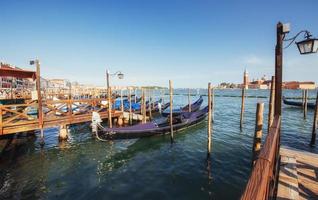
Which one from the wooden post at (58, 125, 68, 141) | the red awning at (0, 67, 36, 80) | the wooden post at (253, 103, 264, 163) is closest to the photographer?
the wooden post at (253, 103, 264, 163)

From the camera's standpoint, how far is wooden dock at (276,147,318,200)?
3008 mm

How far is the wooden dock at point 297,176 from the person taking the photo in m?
3.01

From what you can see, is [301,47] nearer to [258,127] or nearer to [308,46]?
[308,46]

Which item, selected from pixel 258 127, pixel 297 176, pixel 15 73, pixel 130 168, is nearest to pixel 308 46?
pixel 258 127

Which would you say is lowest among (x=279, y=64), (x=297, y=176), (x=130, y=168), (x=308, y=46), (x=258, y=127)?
(x=130, y=168)

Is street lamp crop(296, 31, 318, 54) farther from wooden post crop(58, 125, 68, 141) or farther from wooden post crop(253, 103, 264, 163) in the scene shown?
wooden post crop(58, 125, 68, 141)

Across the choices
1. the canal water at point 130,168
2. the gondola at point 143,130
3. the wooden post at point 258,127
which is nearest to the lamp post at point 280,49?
the wooden post at point 258,127

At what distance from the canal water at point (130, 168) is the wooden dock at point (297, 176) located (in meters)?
2.00

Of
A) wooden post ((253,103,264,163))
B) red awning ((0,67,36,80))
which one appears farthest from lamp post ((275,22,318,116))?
red awning ((0,67,36,80))

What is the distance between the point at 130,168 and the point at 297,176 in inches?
221

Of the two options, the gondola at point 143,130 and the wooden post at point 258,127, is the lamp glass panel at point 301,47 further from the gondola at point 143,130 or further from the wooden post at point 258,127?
the gondola at point 143,130

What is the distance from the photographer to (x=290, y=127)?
45.7 ft

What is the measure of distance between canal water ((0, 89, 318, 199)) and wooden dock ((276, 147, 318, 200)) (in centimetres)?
200

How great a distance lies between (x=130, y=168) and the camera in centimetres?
749
